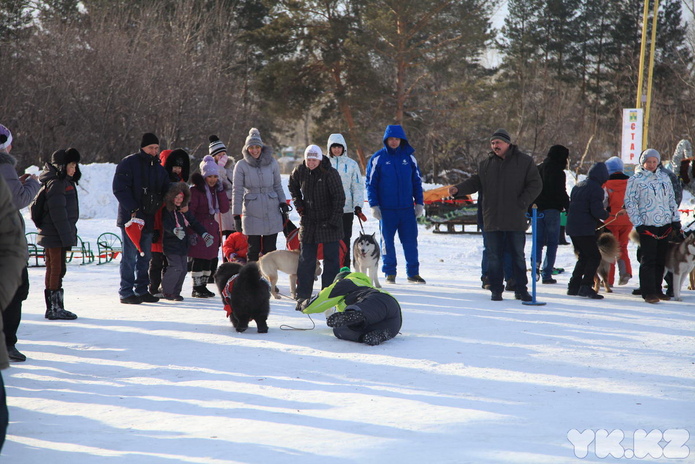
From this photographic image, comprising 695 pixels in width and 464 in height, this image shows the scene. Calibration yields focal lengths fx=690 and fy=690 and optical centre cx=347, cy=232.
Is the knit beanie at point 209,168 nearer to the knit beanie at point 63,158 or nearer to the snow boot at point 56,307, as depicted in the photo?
the knit beanie at point 63,158

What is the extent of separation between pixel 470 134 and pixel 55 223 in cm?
2887

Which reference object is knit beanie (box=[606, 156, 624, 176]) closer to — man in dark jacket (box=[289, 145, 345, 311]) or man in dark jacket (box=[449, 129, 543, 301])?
man in dark jacket (box=[449, 129, 543, 301])

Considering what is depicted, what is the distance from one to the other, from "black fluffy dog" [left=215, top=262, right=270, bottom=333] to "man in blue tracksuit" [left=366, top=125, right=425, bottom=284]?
3106 mm

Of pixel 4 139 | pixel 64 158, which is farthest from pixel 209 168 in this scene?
pixel 4 139

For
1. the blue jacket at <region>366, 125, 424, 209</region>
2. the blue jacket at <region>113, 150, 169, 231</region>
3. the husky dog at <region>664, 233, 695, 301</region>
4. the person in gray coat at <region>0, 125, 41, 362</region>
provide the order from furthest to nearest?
the blue jacket at <region>366, 125, 424, 209</region>, the husky dog at <region>664, 233, 695, 301</region>, the blue jacket at <region>113, 150, 169, 231</region>, the person in gray coat at <region>0, 125, 41, 362</region>

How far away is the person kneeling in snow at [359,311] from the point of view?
18.4 feet

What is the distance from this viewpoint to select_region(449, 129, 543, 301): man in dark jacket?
7.61 meters

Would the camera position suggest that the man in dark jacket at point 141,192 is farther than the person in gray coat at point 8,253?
Yes

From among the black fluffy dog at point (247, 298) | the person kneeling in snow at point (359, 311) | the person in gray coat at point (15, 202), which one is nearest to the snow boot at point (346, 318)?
the person kneeling in snow at point (359, 311)

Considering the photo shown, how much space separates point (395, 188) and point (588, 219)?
2394 mm

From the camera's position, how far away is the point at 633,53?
36.8 m

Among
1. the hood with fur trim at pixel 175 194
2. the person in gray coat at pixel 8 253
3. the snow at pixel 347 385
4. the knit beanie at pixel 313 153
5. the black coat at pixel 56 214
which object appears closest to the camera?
the person in gray coat at pixel 8 253

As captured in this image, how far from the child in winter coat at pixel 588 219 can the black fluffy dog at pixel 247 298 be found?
4046 millimetres

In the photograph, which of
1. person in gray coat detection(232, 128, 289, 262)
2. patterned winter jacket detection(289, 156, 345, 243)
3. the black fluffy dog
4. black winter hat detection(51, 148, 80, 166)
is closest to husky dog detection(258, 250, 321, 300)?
person in gray coat detection(232, 128, 289, 262)
